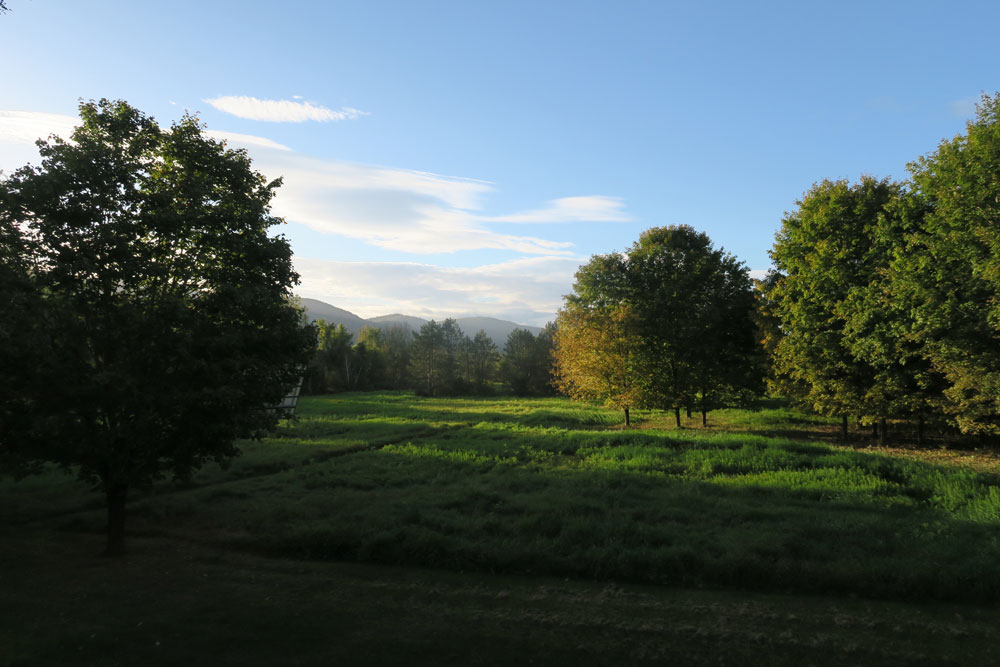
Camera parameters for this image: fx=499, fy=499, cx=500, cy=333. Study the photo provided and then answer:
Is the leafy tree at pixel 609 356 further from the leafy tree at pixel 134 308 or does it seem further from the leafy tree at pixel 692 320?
the leafy tree at pixel 134 308

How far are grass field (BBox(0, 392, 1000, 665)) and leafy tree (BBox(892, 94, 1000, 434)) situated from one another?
425 cm

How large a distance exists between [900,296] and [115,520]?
27296mm

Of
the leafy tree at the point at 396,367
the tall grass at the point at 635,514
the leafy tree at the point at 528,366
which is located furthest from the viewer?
the leafy tree at the point at 396,367

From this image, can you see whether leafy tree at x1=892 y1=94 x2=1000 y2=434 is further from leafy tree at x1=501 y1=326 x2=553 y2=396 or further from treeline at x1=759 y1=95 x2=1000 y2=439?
leafy tree at x1=501 y1=326 x2=553 y2=396

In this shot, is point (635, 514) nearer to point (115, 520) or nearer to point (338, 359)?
point (115, 520)

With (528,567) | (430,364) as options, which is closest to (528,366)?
(430,364)

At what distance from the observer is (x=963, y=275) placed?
1945 centimetres

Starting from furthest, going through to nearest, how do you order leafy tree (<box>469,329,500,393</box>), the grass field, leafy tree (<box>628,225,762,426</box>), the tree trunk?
leafy tree (<box>469,329,500,393</box>), leafy tree (<box>628,225,762,426</box>), the tree trunk, the grass field

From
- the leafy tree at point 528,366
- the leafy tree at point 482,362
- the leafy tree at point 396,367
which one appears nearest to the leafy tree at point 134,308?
the leafy tree at point 528,366

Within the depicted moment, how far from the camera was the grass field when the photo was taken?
636 centimetres

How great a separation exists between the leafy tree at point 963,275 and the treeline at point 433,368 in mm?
60298

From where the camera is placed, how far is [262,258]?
11320 mm

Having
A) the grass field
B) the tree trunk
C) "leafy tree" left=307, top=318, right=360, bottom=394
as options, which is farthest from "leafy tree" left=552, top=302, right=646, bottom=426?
"leafy tree" left=307, top=318, right=360, bottom=394

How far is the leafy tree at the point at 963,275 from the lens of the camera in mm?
18375
